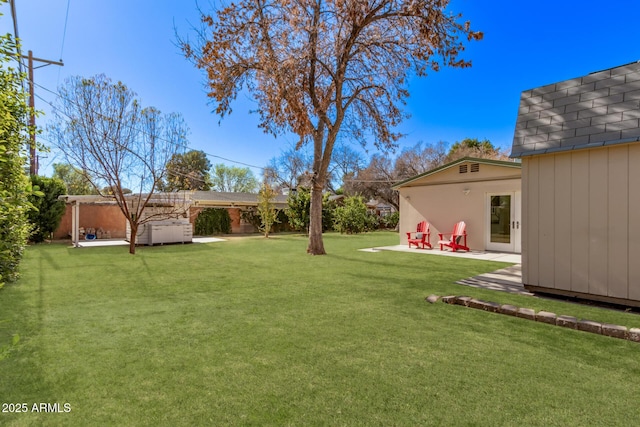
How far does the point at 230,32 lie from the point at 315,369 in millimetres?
9397

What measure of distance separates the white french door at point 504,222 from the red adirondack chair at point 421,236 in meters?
1.97

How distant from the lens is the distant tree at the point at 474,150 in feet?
87.9

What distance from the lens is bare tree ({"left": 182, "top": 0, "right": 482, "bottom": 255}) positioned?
854 centimetres

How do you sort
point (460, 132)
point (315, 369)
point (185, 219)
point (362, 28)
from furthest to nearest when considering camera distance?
point (460, 132)
point (185, 219)
point (362, 28)
point (315, 369)

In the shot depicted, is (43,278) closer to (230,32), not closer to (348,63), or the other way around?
(230,32)

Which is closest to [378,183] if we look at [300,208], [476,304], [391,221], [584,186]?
[391,221]

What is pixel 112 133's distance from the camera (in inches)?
390

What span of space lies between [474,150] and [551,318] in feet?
90.6

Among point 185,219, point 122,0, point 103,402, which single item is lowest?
point 103,402

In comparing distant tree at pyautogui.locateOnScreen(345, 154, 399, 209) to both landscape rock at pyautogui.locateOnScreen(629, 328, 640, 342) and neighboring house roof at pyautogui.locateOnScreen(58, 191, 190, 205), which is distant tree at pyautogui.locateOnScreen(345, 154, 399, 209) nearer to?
neighboring house roof at pyautogui.locateOnScreen(58, 191, 190, 205)

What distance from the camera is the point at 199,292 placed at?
5141mm

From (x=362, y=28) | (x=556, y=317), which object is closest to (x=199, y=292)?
(x=556, y=317)

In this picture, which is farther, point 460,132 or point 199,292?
point 460,132

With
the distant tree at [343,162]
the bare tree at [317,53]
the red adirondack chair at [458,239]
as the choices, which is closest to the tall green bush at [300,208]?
the bare tree at [317,53]
